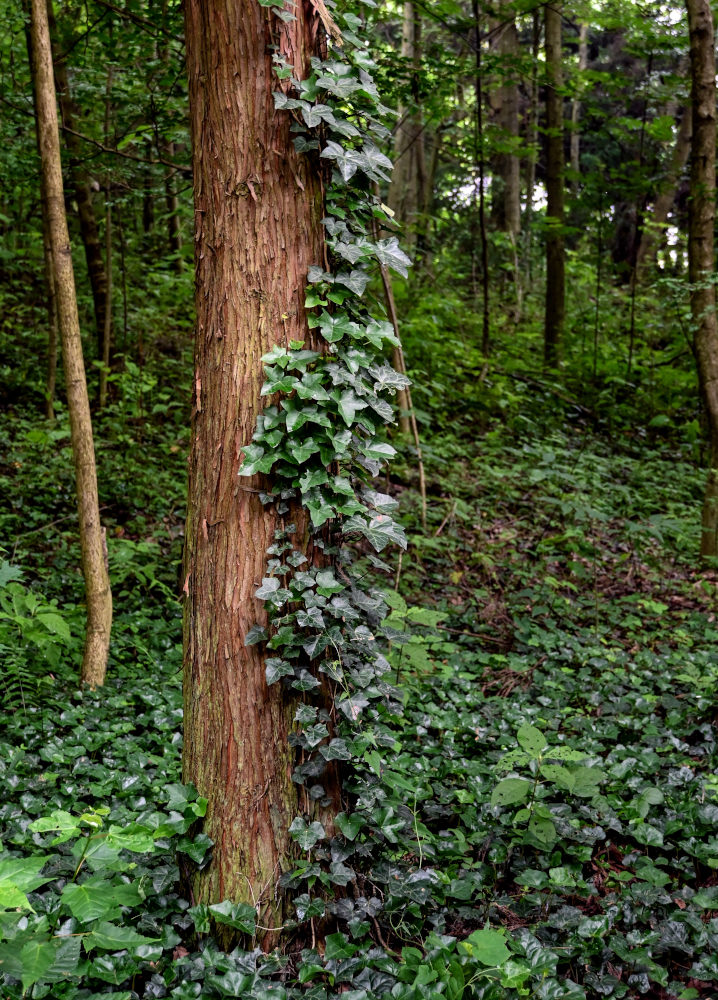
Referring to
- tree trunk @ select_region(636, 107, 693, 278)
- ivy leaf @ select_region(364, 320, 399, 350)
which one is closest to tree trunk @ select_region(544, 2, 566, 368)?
tree trunk @ select_region(636, 107, 693, 278)

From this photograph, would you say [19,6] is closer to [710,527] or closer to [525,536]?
[525,536]

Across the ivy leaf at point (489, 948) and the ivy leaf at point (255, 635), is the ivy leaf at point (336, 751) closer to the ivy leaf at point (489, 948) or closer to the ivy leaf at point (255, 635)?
the ivy leaf at point (255, 635)

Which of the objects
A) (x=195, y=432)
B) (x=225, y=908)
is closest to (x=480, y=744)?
(x=225, y=908)

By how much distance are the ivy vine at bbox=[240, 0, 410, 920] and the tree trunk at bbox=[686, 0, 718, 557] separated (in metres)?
4.26

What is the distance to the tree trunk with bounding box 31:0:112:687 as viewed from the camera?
3.88 metres

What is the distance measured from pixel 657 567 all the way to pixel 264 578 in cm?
497

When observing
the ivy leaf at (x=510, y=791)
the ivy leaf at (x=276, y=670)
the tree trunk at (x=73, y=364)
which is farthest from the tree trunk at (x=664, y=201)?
the ivy leaf at (x=276, y=670)

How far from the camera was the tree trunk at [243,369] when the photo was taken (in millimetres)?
2408

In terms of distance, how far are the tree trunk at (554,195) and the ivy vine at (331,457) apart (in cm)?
783

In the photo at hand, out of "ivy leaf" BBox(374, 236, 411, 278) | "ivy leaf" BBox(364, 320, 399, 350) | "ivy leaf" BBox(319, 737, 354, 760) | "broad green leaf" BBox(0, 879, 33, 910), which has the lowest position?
"ivy leaf" BBox(319, 737, 354, 760)

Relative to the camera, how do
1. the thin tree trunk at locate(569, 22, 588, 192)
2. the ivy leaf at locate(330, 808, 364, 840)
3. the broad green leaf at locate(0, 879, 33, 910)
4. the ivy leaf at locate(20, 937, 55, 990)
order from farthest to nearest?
the thin tree trunk at locate(569, 22, 588, 192), the ivy leaf at locate(330, 808, 364, 840), the ivy leaf at locate(20, 937, 55, 990), the broad green leaf at locate(0, 879, 33, 910)

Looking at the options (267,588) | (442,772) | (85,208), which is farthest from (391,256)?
(85,208)

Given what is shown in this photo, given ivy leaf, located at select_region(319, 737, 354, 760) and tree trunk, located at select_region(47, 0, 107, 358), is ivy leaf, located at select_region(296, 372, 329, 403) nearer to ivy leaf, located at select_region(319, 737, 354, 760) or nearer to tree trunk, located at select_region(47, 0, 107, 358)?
ivy leaf, located at select_region(319, 737, 354, 760)

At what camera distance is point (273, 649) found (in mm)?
2441
